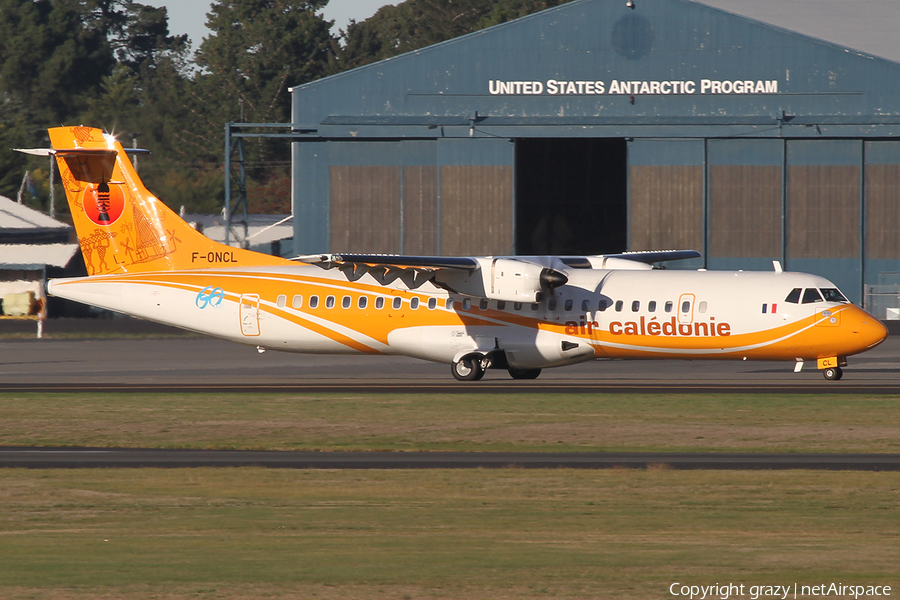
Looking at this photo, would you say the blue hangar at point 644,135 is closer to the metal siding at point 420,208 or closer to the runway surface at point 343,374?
the metal siding at point 420,208

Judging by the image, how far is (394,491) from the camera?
1498cm

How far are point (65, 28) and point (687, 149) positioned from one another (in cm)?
8049

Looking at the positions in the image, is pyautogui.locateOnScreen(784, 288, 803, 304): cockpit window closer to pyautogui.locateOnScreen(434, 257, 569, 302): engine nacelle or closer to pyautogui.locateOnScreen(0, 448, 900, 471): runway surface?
pyautogui.locateOnScreen(434, 257, 569, 302): engine nacelle

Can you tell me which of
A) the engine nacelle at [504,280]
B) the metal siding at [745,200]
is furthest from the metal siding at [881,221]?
the engine nacelle at [504,280]

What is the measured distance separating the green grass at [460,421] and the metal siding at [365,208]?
2632 centimetres

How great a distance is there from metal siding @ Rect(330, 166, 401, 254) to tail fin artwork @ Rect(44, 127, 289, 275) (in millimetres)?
20622

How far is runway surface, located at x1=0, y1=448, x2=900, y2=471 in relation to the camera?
16875 millimetres

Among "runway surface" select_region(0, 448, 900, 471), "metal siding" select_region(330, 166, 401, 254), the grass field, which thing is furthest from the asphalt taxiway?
"metal siding" select_region(330, 166, 401, 254)

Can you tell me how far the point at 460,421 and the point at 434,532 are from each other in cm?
940

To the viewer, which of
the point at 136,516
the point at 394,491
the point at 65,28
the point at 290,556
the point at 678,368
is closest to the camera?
the point at 290,556

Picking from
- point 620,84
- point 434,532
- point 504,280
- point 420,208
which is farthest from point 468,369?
point 620,84

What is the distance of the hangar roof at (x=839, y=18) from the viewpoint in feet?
172

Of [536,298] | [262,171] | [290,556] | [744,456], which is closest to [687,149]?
[536,298]

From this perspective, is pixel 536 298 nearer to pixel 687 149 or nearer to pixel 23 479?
pixel 23 479
